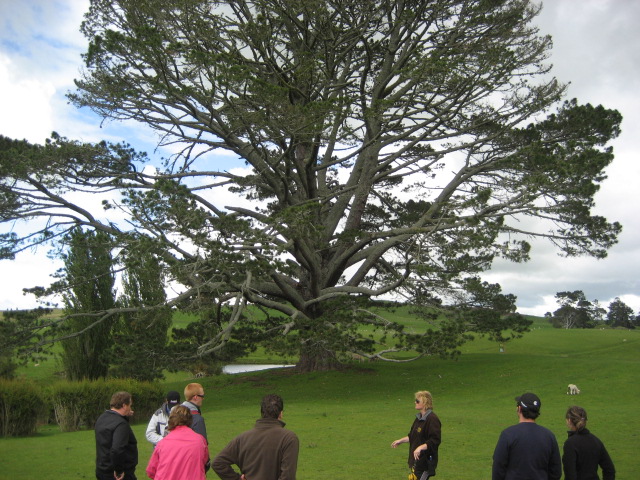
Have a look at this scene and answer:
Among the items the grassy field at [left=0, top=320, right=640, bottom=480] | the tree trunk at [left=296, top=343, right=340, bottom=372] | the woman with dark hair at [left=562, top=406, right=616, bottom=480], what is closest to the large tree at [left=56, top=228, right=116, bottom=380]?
the grassy field at [left=0, top=320, right=640, bottom=480]

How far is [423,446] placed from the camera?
6.39 metres

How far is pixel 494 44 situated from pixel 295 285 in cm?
1109

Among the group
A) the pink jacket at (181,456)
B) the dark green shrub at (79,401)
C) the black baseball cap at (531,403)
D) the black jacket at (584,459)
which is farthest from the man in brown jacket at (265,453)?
the dark green shrub at (79,401)

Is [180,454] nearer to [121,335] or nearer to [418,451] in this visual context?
[418,451]

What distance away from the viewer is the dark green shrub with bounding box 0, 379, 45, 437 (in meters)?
16.3

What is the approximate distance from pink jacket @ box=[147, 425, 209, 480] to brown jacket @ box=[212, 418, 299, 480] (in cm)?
40

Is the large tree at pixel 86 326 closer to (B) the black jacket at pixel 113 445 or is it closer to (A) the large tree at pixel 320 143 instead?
(A) the large tree at pixel 320 143

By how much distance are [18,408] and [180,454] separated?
13.3m

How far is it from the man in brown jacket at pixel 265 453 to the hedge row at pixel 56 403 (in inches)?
519

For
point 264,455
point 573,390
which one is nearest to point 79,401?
point 264,455

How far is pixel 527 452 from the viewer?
5.21 meters

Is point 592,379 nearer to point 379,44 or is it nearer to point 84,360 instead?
point 379,44

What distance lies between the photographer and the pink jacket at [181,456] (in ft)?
16.6

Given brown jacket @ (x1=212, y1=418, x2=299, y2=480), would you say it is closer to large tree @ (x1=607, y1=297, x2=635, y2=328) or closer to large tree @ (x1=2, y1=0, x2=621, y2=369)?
large tree @ (x1=2, y1=0, x2=621, y2=369)
